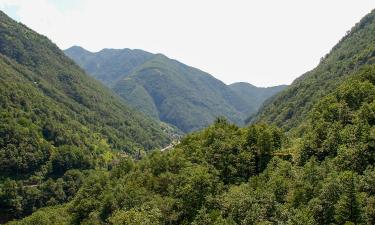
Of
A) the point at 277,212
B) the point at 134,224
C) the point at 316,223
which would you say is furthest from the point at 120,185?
the point at 316,223

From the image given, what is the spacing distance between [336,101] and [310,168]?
3760 centimetres

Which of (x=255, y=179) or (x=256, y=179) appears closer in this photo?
(x=256, y=179)

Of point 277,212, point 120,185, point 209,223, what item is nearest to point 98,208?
point 120,185

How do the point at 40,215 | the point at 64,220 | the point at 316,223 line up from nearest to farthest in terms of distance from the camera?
the point at 316,223 < the point at 64,220 < the point at 40,215

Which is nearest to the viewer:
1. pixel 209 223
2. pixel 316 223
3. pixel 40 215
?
pixel 316 223

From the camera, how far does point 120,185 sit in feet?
417

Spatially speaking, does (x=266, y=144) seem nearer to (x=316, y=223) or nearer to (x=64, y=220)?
(x=316, y=223)

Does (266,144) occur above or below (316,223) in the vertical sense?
above

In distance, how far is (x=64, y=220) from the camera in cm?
13888

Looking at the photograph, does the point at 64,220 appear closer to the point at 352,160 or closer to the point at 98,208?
the point at 98,208

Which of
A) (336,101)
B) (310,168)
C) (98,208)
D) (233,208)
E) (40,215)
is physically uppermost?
(336,101)

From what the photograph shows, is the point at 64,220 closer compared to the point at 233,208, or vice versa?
the point at 233,208

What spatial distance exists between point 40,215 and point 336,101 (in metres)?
108

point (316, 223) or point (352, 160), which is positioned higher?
point (352, 160)
